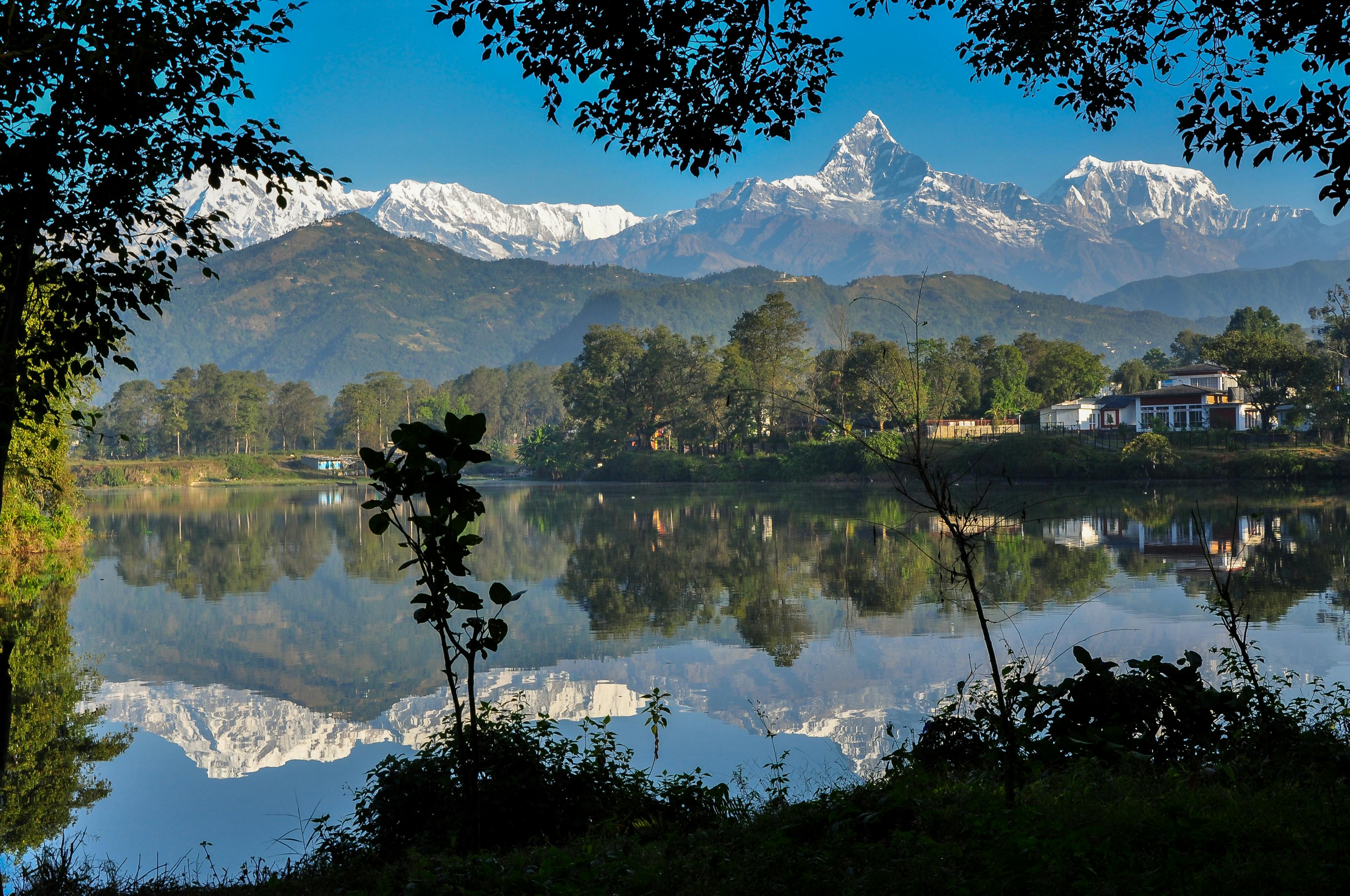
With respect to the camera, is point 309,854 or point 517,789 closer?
point 517,789

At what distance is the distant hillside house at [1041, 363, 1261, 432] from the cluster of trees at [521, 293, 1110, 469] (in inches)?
162

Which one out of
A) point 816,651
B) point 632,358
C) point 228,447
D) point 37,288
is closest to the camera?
point 37,288

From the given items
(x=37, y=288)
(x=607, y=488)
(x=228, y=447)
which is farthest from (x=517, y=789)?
(x=228, y=447)

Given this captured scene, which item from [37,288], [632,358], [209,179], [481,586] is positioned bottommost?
[481,586]

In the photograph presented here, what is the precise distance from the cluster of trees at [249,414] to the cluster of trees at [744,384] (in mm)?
30670

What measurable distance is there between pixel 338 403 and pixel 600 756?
129824 millimetres

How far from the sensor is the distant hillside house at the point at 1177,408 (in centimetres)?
6638

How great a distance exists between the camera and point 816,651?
48.3ft

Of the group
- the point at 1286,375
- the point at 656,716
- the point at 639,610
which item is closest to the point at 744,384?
the point at 1286,375

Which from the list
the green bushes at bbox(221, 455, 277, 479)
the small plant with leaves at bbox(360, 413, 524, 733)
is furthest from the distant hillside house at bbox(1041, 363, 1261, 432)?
the green bushes at bbox(221, 455, 277, 479)

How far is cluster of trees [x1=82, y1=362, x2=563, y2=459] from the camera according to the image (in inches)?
4523

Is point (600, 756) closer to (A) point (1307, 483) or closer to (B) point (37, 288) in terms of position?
(B) point (37, 288)

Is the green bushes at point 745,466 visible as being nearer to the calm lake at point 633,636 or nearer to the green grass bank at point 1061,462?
the green grass bank at point 1061,462

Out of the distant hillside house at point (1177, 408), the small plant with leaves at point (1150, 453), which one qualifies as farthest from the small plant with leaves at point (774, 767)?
the distant hillside house at point (1177, 408)
